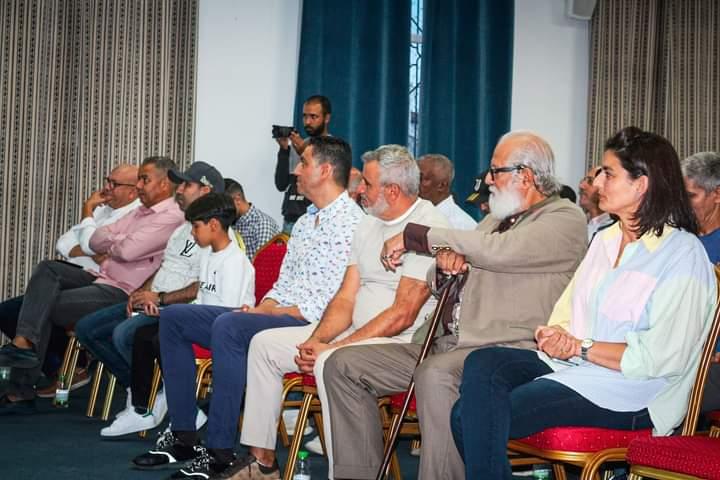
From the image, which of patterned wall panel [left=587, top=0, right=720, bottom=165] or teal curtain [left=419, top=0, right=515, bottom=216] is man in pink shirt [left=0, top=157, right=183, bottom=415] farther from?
patterned wall panel [left=587, top=0, right=720, bottom=165]

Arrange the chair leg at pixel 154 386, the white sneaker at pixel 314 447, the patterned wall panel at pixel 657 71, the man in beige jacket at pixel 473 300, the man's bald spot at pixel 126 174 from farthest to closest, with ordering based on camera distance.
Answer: the patterned wall panel at pixel 657 71 → the man's bald spot at pixel 126 174 → the chair leg at pixel 154 386 → the white sneaker at pixel 314 447 → the man in beige jacket at pixel 473 300

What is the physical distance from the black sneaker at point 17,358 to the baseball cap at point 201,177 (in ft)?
3.71

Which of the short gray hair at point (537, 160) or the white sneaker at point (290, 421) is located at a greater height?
the short gray hair at point (537, 160)

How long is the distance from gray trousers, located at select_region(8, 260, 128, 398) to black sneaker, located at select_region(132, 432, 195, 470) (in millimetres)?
1336

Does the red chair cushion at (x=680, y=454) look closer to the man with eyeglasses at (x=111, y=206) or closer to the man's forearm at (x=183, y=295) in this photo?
the man's forearm at (x=183, y=295)

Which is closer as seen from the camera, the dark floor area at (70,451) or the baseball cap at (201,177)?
the dark floor area at (70,451)

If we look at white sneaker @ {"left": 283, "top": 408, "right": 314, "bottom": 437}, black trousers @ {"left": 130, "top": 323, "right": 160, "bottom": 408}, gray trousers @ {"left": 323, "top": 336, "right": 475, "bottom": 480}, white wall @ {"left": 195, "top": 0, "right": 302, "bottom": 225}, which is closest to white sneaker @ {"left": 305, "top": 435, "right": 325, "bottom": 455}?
white sneaker @ {"left": 283, "top": 408, "right": 314, "bottom": 437}

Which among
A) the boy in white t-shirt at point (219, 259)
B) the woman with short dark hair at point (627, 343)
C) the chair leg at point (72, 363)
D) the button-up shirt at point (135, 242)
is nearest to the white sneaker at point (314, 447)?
the boy in white t-shirt at point (219, 259)

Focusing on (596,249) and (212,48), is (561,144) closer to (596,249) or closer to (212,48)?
(212,48)

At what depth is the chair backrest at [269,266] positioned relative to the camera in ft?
13.6

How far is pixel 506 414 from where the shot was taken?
92.6 inches


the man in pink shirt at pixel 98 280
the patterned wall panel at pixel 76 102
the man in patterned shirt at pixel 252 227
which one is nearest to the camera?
the man in pink shirt at pixel 98 280

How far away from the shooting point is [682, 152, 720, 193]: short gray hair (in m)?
3.20

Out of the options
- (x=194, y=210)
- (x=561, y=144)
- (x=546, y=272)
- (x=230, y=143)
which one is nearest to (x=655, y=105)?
(x=561, y=144)
